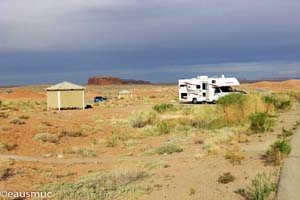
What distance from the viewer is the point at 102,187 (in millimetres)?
12852

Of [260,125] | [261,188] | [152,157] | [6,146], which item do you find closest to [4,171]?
[152,157]

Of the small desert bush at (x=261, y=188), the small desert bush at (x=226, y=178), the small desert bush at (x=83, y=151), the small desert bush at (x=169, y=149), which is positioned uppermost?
the small desert bush at (x=261, y=188)

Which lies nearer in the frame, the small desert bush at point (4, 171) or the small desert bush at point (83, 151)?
the small desert bush at point (4, 171)

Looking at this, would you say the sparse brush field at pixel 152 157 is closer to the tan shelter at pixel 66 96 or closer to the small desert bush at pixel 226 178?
the small desert bush at pixel 226 178

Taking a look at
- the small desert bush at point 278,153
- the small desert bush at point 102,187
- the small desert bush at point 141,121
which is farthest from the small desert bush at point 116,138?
the small desert bush at point 278,153

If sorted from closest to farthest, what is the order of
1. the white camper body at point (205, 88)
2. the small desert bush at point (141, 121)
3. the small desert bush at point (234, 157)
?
the small desert bush at point (234, 157) < the small desert bush at point (141, 121) < the white camper body at point (205, 88)

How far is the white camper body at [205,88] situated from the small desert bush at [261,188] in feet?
131

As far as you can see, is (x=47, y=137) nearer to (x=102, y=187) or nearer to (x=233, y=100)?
(x=102, y=187)

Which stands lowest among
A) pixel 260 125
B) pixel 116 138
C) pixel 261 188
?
pixel 116 138

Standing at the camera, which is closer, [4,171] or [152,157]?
[4,171]

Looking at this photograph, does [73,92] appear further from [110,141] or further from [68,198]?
[68,198]

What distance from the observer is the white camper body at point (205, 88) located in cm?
5206

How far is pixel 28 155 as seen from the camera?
20172 mm

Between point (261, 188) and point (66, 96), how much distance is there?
45.0m
